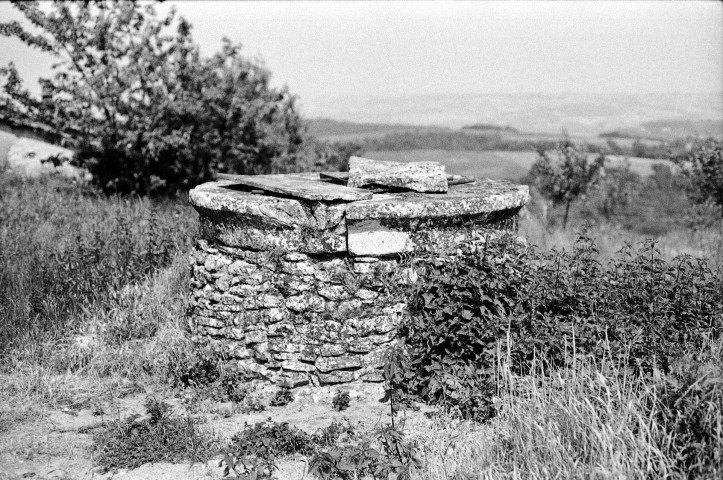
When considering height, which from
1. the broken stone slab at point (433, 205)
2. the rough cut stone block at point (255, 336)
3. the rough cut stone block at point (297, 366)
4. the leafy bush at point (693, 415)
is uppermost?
the broken stone slab at point (433, 205)

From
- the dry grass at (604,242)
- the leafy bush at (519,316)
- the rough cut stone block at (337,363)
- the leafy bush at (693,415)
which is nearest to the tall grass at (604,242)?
the dry grass at (604,242)

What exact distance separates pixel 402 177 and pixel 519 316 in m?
1.59

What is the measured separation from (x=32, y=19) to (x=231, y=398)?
7226mm

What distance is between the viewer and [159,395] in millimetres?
5246

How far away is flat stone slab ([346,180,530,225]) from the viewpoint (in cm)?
507

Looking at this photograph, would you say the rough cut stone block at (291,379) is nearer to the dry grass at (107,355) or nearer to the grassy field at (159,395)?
the grassy field at (159,395)

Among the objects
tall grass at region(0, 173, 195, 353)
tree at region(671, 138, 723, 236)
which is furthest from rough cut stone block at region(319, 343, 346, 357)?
tree at region(671, 138, 723, 236)

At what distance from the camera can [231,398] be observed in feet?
16.9

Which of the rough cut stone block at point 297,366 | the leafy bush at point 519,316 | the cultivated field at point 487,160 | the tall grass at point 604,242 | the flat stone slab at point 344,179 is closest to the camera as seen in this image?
the leafy bush at point 519,316

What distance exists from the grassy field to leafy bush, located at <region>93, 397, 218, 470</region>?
0.04ft

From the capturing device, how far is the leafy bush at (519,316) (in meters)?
4.68

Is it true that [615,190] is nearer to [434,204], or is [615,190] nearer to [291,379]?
[434,204]

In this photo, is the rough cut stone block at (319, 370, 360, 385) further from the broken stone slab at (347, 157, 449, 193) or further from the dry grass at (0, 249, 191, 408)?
the broken stone slab at (347, 157, 449, 193)

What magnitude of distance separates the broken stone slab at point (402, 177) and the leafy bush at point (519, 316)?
27.8 inches
